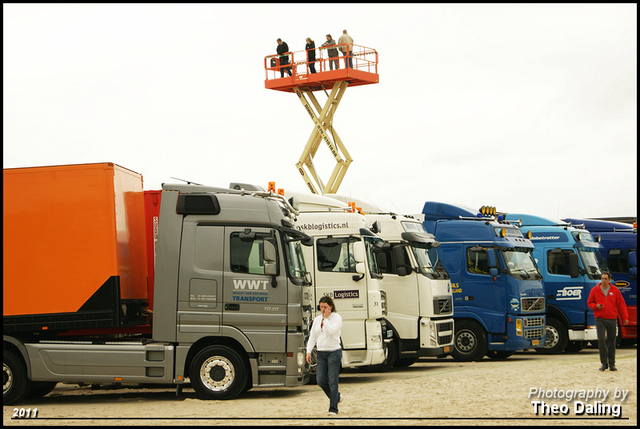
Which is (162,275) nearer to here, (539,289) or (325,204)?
(325,204)

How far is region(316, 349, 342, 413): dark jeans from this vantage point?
10414 millimetres

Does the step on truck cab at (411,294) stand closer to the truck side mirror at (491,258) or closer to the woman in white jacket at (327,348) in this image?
the truck side mirror at (491,258)

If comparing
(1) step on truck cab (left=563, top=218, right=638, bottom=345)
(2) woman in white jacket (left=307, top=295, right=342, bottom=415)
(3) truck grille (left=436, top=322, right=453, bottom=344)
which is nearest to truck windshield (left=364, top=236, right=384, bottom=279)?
(3) truck grille (left=436, top=322, right=453, bottom=344)

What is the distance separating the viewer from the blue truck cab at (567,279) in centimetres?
1980

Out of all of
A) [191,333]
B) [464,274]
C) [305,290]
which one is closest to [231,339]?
[191,333]

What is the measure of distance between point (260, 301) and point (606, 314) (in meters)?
7.75

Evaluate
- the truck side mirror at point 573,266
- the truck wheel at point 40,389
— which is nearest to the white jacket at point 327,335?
the truck wheel at point 40,389

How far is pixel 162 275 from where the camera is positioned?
476 inches

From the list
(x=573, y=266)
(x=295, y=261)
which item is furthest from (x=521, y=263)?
(x=295, y=261)

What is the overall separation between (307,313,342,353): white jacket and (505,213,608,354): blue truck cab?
11.2 m

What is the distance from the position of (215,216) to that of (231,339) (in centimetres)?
204

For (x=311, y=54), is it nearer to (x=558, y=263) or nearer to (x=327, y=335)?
(x=558, y=263)

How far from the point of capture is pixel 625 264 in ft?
69.7

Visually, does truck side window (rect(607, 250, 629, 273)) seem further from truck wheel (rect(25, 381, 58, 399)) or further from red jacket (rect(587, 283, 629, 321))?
truck wheel (rect(25, 381, 58, 399))
